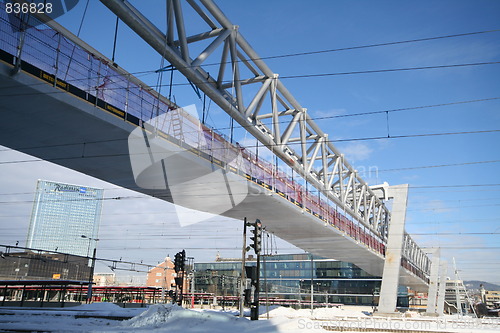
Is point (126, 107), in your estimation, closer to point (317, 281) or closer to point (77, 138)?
point (77, 138)

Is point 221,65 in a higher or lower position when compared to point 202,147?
higher

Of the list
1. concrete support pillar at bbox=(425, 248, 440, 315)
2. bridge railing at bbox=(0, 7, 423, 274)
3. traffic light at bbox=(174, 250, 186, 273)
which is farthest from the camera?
concrete support pillar at bbox=(425, 248, 440, 315)

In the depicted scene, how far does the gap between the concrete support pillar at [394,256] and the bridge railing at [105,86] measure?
16.6m

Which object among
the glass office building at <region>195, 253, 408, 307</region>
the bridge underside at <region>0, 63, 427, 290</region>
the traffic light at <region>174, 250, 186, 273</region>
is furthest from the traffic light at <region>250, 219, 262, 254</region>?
the glass office building at <region>195, 253, 408, 307</region>

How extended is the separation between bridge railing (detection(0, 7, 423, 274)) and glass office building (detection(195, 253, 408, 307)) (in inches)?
2837

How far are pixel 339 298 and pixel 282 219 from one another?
243 ft

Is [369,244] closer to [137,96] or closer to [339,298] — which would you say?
[137,96]

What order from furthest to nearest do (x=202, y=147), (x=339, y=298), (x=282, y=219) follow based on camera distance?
(x=339, y=298) → (x=282, y=219) → (x=202, y=147)

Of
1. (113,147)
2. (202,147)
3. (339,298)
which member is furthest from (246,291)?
(339,298)

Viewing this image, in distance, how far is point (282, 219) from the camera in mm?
28109

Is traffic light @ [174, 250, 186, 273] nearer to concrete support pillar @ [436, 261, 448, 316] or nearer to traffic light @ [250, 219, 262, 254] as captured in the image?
traffic light @ [250, 219, 262, 254]

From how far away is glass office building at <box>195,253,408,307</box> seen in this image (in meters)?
91.9

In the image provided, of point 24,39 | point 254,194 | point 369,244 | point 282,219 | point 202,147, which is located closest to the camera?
point 24,39

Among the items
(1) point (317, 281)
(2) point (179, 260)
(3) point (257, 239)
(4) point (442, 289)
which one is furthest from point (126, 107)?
(1) point (317, 281)
